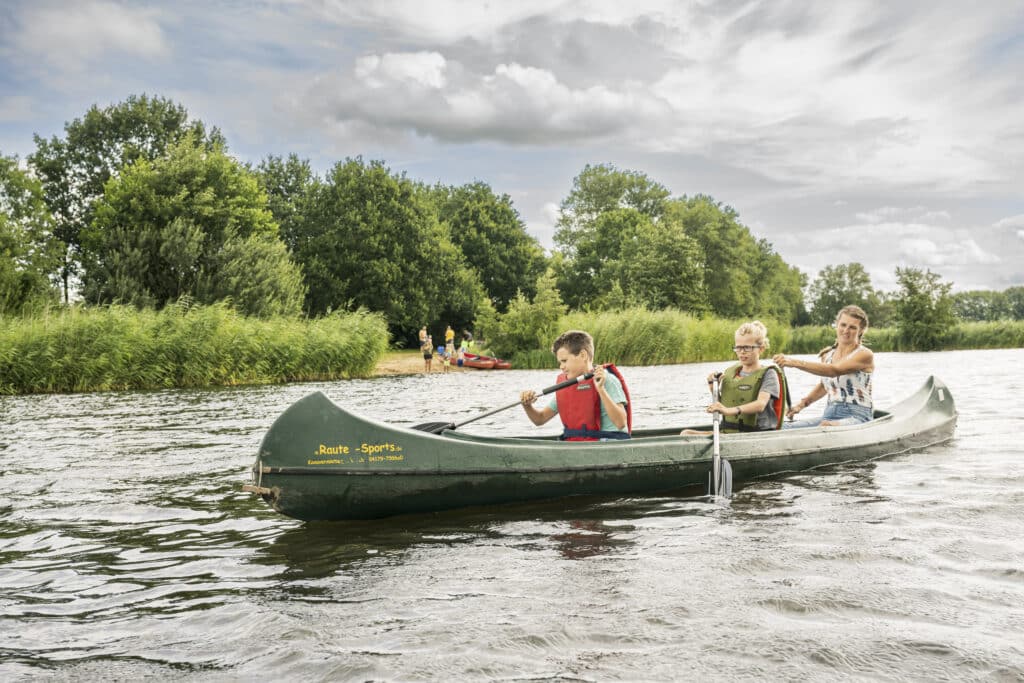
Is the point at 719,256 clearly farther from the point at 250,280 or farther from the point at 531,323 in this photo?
the point at 250,280

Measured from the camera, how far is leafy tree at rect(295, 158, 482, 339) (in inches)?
1587

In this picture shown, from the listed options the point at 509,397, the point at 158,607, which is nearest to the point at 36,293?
the point at 509,397

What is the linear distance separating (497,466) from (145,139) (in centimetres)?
4314

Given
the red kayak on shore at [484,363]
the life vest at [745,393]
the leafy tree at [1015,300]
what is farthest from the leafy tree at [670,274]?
the leafy tree at [1015,300]

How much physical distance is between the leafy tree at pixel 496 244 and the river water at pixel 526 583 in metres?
41.5

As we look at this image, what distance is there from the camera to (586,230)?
5916cm

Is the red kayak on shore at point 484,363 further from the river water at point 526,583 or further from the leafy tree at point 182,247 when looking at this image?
the river water at point 526,583

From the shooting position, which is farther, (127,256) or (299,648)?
(127,256)

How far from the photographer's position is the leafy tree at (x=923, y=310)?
142 feet

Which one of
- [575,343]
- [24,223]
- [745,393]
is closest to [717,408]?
[745,393]

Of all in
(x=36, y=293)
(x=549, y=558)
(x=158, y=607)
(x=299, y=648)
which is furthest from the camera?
(x=36, y=293)

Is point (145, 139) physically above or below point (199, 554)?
above

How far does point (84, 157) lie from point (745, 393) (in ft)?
141

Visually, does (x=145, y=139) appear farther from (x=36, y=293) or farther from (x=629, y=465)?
(x=629, y=465)
